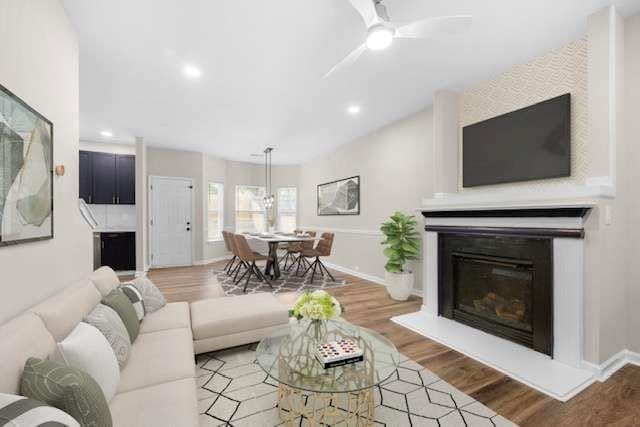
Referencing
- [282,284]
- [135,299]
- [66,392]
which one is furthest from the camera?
[282,284]

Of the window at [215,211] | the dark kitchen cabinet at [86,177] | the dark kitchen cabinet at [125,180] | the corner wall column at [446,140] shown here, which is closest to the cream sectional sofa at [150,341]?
the corner wall column at [446,140]

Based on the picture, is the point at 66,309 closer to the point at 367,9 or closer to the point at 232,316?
the point at 232,316

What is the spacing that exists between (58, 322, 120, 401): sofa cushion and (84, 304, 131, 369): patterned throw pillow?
0.44 feet

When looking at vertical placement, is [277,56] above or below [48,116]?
above

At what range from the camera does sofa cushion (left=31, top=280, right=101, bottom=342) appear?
128 cm

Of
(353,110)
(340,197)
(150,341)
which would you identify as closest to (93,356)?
(150,341)

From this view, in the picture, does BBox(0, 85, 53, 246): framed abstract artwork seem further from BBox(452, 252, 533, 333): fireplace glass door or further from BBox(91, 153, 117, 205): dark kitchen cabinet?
BBox(91, 153, 117, 205): dark kitchen cabinet

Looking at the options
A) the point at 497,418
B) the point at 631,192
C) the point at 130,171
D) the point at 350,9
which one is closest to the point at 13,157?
the point at 350,9

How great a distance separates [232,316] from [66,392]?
141 cm

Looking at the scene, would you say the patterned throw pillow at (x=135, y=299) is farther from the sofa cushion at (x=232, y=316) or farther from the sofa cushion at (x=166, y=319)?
the sofa cushion at (x=232, y=316)

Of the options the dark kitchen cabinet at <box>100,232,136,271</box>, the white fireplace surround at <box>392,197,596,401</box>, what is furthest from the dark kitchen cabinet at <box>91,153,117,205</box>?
the white fireplace surround at <box>392,197,596,401</box>

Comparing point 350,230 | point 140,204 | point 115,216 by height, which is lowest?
point 350,230

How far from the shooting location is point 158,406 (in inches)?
46.8

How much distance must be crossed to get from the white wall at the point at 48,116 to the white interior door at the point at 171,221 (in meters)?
3.89
